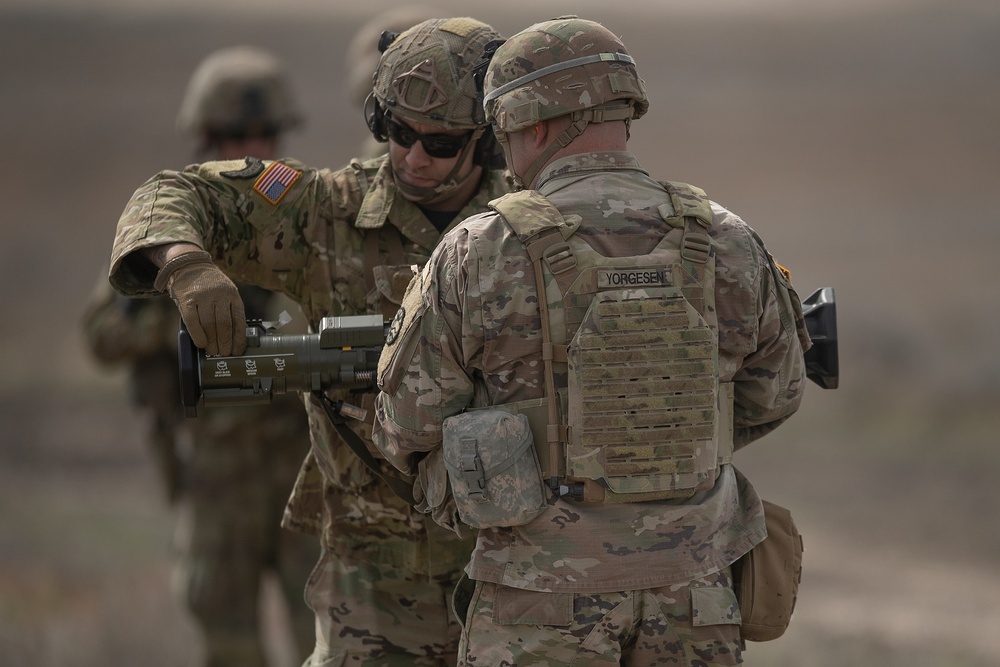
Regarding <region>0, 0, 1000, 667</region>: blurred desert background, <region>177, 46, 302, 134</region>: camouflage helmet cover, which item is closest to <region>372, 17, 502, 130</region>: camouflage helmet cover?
<region>177, 46, 302, 134</region>: camouflage helmet cover

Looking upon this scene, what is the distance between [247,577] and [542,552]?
358 cm

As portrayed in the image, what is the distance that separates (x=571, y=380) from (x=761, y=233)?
1197cm

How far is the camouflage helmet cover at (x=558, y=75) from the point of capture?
312cm

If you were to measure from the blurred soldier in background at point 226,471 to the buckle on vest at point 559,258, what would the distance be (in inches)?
134

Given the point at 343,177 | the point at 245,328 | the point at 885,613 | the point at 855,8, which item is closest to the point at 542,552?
the point at 245,328

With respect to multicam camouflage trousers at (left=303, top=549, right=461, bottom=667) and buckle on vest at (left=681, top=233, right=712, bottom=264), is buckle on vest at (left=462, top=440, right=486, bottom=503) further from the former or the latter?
multicam camouflage trousers at (left=303, top=549, right=461, bottom=667)

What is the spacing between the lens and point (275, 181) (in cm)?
397

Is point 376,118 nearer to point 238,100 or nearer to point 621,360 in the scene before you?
point 621,360

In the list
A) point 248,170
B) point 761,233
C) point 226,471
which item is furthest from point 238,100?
point 761,233

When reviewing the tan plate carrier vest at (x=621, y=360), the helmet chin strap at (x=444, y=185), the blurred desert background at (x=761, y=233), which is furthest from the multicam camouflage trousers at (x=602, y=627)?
the blurred desert background at (x=761, y=233)

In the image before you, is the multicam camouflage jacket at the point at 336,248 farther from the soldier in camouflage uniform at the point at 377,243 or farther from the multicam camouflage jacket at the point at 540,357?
the multicam camouflage jacket at the point at 540,357

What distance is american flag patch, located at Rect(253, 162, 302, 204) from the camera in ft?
12.9

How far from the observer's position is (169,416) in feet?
21.7

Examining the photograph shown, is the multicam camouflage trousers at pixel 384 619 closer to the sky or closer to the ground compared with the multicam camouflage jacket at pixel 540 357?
closer to the ground
